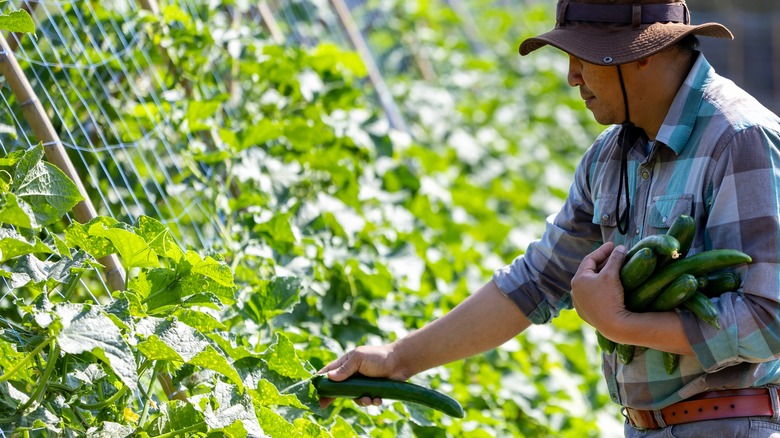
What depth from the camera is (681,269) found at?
203cm

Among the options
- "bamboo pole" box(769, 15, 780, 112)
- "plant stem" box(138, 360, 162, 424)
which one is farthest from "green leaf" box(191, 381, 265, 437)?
"bamboo pole" box(769, 15, 780, 112)

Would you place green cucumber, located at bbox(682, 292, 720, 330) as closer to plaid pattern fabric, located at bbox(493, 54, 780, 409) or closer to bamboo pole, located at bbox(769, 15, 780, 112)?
plaid pattern fabric, located at bbox(493, 54, 780, 409)

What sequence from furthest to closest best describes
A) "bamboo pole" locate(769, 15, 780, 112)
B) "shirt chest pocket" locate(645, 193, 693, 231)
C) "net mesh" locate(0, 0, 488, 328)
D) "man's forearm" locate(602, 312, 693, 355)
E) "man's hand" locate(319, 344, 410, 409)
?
1. "bamboo pole" locate(769, 15, 780, 112)
2. "net mesh" locate(0, 0, 488, 328)
3. "man's hand" locate(319, 344, 410, 409)
4. "shirt chest pocket" locate(645, 193, 693, 231)
5. "man's forearm" locate(602, 312, 693, 355)

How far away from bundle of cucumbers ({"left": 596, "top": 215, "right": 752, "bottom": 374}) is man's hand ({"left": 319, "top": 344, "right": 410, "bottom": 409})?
0.66 meters

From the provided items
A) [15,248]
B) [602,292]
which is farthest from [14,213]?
[602,292]

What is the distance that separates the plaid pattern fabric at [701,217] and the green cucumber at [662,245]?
105mm

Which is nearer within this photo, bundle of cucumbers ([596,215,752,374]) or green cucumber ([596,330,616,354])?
bundle of cucumbers ([596,215,752,374])

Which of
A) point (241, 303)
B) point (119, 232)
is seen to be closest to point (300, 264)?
point (241, 303)

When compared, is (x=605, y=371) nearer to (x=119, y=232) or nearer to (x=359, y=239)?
(x=119, y=232)

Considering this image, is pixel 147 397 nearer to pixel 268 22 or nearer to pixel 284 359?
pixel 284 359

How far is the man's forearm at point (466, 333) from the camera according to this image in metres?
2.50

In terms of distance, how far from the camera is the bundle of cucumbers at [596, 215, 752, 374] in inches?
77.7

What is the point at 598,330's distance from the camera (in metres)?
2.14

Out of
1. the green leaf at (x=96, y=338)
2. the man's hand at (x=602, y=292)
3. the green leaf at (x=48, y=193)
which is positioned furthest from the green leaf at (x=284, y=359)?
the man's hand at (x=602, y=292)
